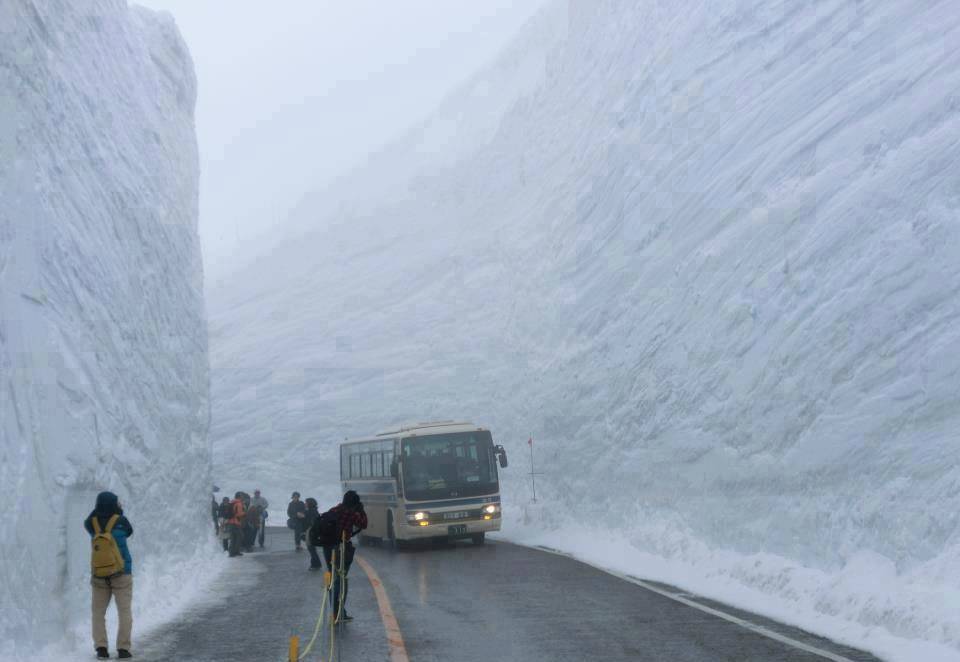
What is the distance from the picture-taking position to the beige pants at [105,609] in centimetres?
934

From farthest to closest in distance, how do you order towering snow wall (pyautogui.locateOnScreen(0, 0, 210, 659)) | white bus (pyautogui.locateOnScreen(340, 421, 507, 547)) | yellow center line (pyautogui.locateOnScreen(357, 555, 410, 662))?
white bus (pyautogui.locateOnScreen(340, 421, 507, 547))
towering snow wall (pyautogui.locateOnScreen(0, 0, 210, 659))
yellow center line (pyautogui.locateOnScreen(357, 555, 410, 662))

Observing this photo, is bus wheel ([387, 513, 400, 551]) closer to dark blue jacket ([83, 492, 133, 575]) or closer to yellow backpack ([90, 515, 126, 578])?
dark blue jacket ([83, 492, 133, 575])

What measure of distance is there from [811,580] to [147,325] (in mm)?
12290

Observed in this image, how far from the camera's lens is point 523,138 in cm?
4638

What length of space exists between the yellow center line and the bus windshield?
16.0 ft

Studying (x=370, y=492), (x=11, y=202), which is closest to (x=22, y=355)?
(x=11, y=202)

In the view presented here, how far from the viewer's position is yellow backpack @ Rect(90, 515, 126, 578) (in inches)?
365

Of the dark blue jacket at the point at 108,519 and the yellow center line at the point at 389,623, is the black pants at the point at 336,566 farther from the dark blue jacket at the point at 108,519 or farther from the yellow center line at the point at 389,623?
the dark blue jacket at the point at 108,519

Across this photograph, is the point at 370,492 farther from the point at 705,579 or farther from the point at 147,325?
the point at 705,579

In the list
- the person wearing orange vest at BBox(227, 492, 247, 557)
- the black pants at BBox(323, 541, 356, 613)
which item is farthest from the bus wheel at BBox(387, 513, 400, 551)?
the black pants at BBox(323, 541, 356, 613)

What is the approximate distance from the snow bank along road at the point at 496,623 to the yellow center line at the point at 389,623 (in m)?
0.03

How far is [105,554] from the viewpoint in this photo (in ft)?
30.5

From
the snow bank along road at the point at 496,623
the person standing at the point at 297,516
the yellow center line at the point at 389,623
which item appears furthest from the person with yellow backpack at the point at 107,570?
the person standing at the point at 297,516

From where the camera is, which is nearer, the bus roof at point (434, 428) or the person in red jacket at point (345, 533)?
the person in red jacket at point (345, 533)
